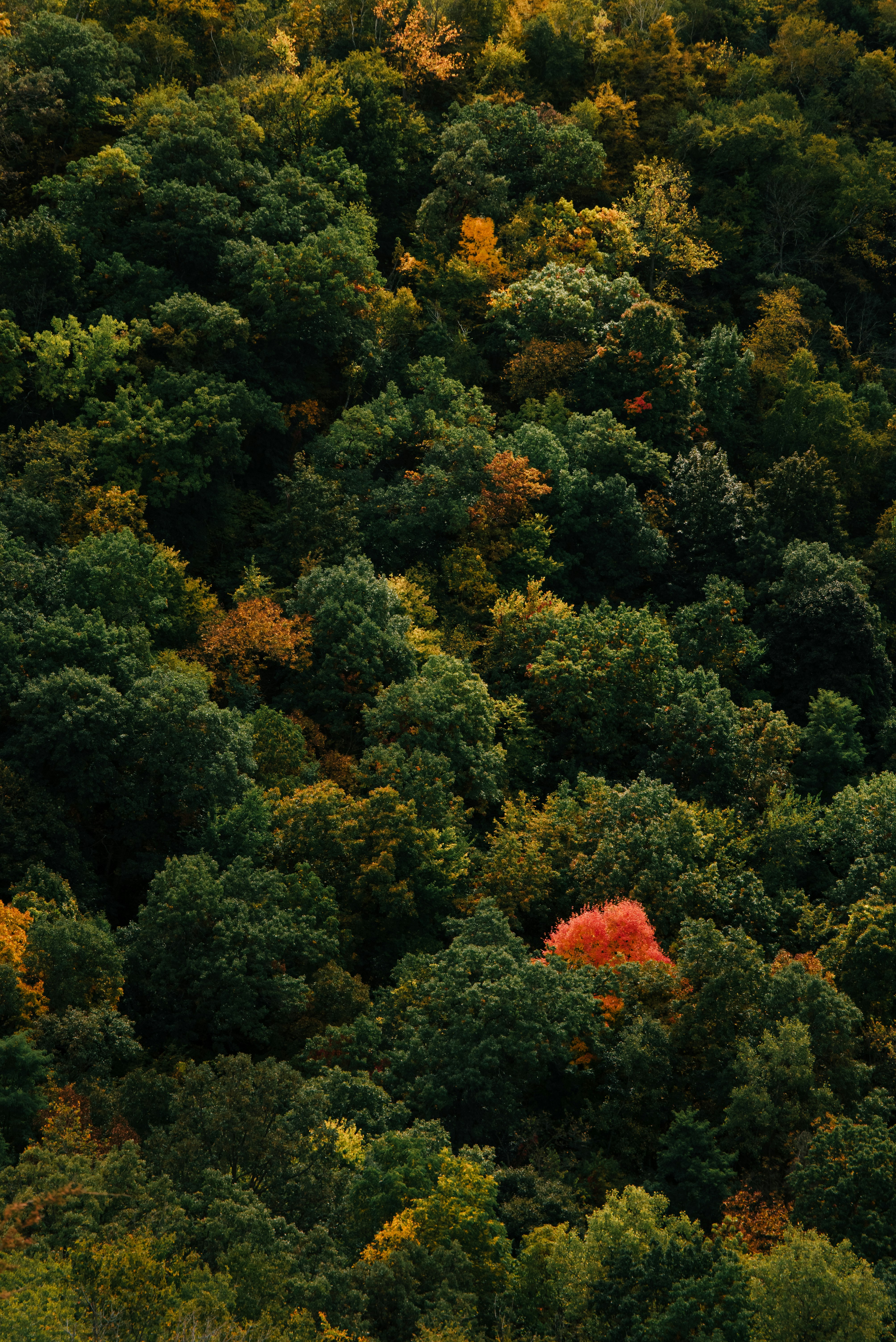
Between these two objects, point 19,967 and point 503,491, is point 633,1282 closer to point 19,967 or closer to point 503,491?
point 19,967

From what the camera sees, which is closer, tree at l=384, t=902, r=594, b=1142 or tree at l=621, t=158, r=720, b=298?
tree at l=384, t=902, r=594, b=1142

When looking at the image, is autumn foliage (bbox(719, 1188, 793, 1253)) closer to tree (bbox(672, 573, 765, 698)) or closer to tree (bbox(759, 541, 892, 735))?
tree (bbox(672, 573, 765, 698))

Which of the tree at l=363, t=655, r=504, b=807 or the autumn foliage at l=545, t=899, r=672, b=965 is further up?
the tree at l=363, t=655, r=504, b=807

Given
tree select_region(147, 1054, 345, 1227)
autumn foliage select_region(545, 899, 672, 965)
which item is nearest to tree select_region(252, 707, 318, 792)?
autumn foliage select_region(545, 899, 672, 965)

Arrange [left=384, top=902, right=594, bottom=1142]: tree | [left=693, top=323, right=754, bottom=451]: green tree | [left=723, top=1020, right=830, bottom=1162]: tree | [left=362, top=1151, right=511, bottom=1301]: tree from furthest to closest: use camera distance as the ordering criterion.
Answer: [left=693, top=323, right=754, bottom=451]: green tree
[left=384, top=902, right=594, bottom=1142]: tree
[left=723, top=1020, right=830, bottom=1162]: tree
[left=362, top=1151, right=511, bottom=1301]: tree

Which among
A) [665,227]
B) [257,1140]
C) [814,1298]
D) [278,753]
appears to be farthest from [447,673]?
[665,227]

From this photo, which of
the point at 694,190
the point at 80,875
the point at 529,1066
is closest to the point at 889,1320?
the point at 529,1066
